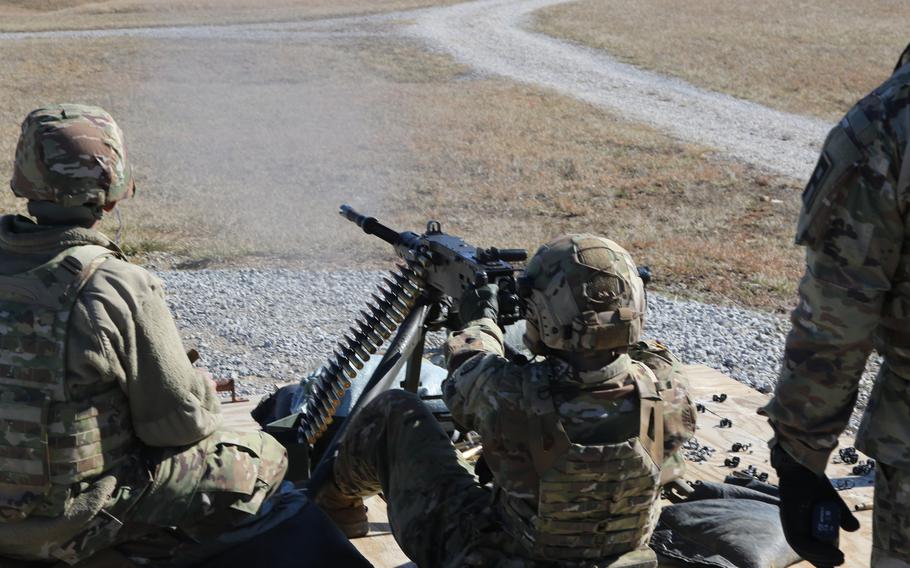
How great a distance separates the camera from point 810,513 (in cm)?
271

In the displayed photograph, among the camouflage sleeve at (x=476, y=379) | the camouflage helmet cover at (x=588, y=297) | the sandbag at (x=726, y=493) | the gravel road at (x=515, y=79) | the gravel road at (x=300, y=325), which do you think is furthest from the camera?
the gravel road at (x=515, y=79)

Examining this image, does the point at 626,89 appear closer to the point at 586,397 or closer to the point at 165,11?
the point at 165,11

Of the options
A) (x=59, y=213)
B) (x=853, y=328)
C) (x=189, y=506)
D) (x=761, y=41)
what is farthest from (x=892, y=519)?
(x=761, y=41)

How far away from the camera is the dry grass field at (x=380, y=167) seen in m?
10.9

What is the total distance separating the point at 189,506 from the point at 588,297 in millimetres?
1299

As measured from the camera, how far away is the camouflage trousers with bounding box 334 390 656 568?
128 inches

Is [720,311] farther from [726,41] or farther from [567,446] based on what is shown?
[726,41]

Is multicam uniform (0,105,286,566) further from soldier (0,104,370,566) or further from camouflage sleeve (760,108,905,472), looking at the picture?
camouflage sleeve (760,108,905,472)

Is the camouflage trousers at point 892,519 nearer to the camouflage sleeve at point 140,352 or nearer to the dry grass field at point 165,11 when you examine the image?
the camouflage sleeve at point 140,352

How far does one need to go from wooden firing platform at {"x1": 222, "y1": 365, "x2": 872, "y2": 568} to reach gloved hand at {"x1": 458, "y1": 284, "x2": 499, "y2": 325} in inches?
37.8

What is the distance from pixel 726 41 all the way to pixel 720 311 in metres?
22.0

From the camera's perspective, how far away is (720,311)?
28.0ft

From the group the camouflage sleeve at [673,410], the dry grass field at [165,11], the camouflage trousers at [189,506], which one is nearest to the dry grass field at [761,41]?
the dry grass field at [165,11]

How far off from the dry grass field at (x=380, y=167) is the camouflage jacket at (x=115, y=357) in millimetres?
6658
